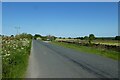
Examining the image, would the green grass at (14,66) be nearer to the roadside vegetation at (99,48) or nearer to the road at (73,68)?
the road at (73,68)

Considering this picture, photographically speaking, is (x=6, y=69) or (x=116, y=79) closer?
(x=6, y=69)

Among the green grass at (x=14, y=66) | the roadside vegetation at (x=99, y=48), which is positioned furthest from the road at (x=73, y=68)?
the roadside vegetation at (x=99, y=48)

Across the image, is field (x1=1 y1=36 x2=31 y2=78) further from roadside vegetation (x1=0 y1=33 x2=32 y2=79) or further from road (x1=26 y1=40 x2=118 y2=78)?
road (x1=26 y1=40 x2=118 y2=78)

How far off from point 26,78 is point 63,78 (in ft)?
5.64

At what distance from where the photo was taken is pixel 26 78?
527 inches

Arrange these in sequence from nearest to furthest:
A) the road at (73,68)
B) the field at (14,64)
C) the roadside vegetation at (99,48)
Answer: the field at (14,64)
the road at (73,68)
the roadside vegetation at (99,48)

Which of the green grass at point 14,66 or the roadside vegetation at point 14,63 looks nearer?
the green grass at point 14,66

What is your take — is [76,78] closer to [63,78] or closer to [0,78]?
[63,78]

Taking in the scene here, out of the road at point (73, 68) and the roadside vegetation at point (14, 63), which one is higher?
Result: the roadside vegetation at point (14, 63)

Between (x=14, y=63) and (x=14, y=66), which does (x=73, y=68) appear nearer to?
(x=14, y=63)

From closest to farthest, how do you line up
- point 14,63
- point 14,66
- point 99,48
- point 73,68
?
1. point 14,66
2. point 14,63
3. point 73,68
4. point 99,48

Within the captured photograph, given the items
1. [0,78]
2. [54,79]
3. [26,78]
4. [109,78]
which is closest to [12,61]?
[26,78]

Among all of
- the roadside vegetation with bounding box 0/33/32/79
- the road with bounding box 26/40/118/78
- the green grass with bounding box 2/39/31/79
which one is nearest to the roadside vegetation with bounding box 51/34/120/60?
the road with bounding box 26/40/118/78

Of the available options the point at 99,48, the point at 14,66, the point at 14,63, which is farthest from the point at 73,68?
the point at 99,48
